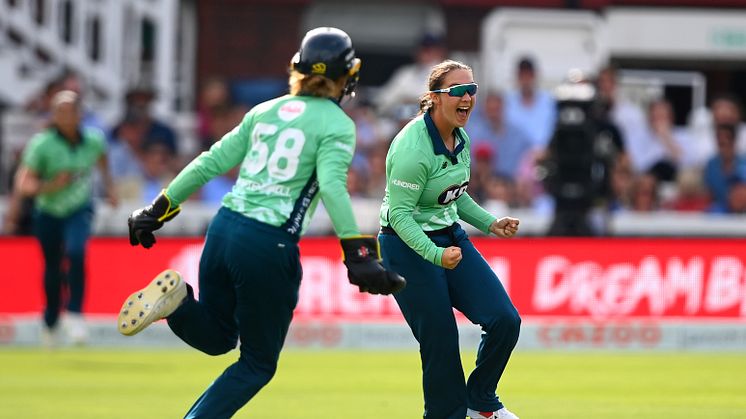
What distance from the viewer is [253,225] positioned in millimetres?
7254

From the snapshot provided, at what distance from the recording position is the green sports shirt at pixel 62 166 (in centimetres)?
1366

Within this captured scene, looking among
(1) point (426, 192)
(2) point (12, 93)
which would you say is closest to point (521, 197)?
(2) point (12, 93)

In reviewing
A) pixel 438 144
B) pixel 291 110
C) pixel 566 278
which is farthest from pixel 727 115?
pixel 291 110

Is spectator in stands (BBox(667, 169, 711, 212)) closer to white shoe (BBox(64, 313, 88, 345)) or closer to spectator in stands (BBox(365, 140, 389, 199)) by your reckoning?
spectator in stands (BBox(365, 140, 389, 199))

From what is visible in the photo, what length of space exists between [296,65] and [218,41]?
15.3m

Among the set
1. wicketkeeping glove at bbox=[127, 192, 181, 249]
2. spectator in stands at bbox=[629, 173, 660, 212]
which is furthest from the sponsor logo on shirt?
spectator in stands at bbox=[629, 173, 660, 212]

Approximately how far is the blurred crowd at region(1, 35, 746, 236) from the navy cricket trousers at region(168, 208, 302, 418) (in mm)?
8529

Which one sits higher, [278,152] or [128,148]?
[278,152]

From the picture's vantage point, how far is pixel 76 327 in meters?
13.9

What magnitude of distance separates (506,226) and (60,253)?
22.8 ft

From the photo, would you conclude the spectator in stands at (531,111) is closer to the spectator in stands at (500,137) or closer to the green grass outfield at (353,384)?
the spectator in stands at (500,137)

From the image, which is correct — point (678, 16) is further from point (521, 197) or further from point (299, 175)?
point (299, 175)

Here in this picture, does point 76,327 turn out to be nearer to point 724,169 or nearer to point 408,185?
point 408,185

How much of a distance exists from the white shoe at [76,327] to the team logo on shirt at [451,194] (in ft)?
22.7
